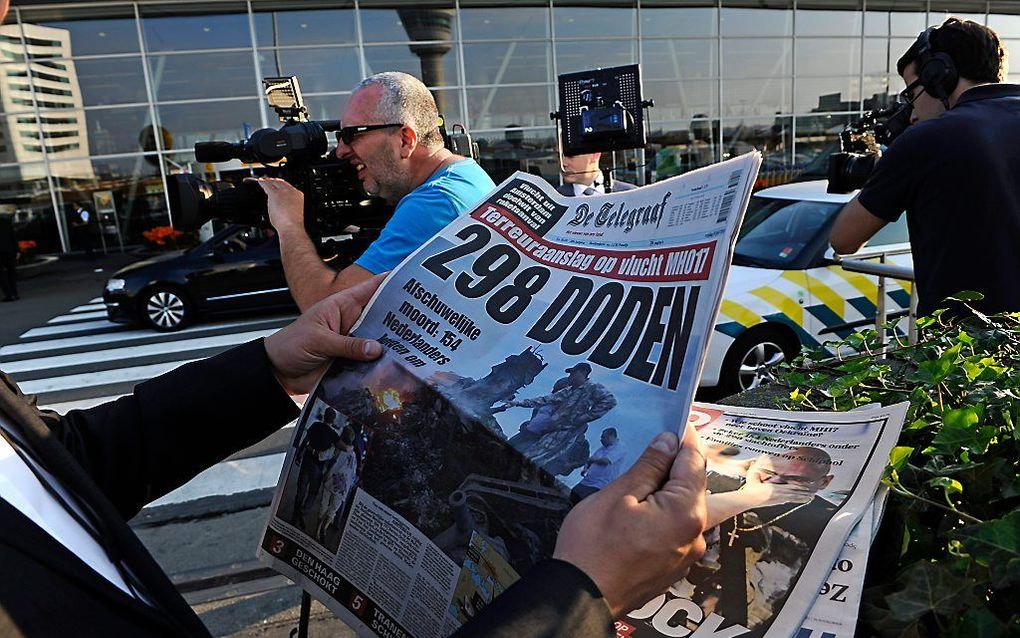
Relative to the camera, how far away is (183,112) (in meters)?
15.8

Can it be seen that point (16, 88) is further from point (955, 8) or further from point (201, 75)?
point (955, 8)

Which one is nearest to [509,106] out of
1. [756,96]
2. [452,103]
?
[452,103]

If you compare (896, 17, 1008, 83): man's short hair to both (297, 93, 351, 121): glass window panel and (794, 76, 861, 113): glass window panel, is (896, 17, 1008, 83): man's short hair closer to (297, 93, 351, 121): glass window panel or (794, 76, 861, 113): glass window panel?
(297, 93, 351, 121): glass window panel

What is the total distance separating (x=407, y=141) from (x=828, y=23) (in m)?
19.4

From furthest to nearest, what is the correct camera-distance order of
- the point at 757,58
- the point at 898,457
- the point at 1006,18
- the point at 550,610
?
the point at 1006,18 < the point at 757,58 < the point at 898,457 < the point at 550,610

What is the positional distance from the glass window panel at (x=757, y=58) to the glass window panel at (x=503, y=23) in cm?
473

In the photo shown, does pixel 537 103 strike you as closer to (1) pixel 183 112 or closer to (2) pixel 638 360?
(1) pixel 183 112

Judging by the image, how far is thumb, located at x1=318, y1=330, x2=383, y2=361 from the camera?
0.99 m

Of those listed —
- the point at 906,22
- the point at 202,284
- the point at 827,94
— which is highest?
the point at 906,22

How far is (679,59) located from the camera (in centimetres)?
1766

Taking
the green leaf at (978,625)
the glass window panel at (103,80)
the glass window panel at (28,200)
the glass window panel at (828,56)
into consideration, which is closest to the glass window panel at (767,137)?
the glass window panel at (828,56)

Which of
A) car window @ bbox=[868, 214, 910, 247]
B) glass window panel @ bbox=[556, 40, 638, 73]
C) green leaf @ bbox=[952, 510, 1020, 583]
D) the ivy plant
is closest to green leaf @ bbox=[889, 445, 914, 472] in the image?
the ivy plant

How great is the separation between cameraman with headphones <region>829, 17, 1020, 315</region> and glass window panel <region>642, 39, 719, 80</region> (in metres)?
16.0

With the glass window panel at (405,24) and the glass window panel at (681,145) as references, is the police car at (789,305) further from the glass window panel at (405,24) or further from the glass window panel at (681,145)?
the glass window panel at (405,24)
